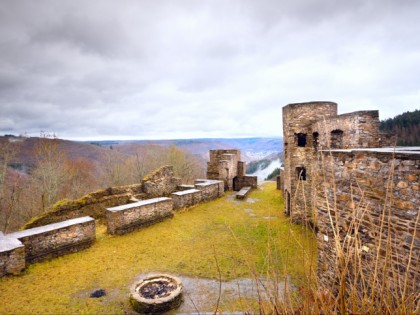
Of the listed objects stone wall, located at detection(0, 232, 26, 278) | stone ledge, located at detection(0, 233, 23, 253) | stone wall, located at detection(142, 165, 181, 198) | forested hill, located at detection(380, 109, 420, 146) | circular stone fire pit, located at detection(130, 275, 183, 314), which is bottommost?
circular stone fire pit, located at detection(130, 275, 183, 314)

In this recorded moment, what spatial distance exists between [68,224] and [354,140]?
902cm

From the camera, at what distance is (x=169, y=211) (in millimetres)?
10945

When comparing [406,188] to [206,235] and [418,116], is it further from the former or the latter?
[418,116]

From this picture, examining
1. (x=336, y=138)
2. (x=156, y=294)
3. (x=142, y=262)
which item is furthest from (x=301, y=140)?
(x=156, y=294)

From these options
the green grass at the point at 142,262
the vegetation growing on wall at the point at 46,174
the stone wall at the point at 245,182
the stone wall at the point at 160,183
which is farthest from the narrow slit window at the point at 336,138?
the vegetation growing on wall at the point at 46,174

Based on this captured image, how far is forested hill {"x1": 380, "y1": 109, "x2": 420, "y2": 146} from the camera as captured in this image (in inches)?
1103

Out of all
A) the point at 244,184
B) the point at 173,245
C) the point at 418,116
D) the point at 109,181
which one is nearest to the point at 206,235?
the point at 173,245

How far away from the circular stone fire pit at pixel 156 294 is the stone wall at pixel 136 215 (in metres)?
3.40

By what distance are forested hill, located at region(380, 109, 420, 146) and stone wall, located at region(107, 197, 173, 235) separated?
2646 centimetres

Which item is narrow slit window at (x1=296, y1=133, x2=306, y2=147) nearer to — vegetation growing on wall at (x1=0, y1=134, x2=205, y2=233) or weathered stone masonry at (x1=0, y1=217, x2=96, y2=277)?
weathered stone masonry at (x1=0, y1=217, x2=96, y2=277)

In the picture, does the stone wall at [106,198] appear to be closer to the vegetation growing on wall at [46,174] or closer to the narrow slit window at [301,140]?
the vegetation growing on wall at [46,174]

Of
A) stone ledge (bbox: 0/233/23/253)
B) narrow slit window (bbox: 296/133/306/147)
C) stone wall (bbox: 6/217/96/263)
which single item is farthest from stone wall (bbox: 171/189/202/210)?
stone ledge (bbox: 0/233/23/253)

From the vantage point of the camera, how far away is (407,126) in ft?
107

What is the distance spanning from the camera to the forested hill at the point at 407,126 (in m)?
28.0
